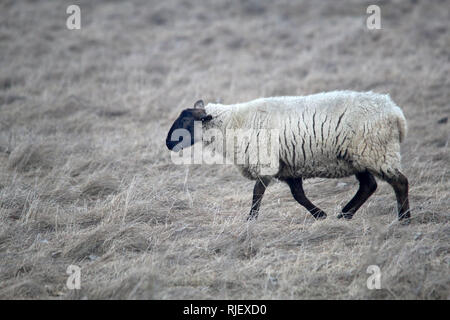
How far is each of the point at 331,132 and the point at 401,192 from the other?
3.50 ft

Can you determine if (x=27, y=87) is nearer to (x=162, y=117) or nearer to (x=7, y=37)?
(x=162, y=117)

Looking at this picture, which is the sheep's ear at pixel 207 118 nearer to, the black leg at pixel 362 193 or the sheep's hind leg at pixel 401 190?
the black leg at pixel 362 193

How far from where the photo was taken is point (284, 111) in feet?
20.0

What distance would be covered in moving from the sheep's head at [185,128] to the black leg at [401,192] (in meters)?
2.43

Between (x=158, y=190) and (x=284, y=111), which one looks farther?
(x=158, y=190)

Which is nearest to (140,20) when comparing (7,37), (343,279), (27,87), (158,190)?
(7,37)

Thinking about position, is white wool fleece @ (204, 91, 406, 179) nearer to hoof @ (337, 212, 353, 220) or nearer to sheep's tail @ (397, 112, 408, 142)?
sheep's tail @ (397, 112, 408, 142)

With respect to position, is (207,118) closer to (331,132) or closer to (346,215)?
(331,132)

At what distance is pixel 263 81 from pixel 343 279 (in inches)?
333

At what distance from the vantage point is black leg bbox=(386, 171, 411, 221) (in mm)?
5613

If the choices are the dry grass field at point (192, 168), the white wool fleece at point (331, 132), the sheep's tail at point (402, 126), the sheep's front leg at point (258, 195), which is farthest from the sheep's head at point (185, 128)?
the sheep's tail at point (402, 126)

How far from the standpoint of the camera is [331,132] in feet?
18.8

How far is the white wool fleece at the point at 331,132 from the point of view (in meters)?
5.61

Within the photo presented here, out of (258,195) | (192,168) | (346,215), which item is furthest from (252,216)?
(192,168)
